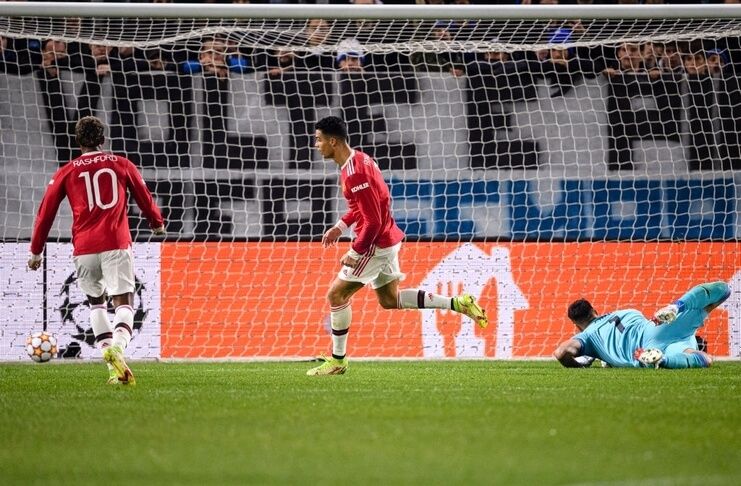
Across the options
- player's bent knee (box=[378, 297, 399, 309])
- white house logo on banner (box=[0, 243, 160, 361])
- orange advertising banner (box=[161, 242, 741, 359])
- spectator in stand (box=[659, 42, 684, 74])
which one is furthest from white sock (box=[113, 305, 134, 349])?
spectator in stand (box=[659, 42, 684, 74])

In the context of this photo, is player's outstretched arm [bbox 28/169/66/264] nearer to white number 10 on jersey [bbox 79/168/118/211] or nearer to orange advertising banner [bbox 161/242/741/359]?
white number 10 on jersey [bbox 79/168/118/211]

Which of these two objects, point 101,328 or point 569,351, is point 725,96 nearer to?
point 569,351

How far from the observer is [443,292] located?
11594mm

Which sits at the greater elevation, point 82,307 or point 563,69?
point 563,69

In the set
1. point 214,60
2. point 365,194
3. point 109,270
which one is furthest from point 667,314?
point 214,60

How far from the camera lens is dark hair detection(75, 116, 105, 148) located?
24.8 ft

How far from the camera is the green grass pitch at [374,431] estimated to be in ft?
12.9

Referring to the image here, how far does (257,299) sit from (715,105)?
4.95m

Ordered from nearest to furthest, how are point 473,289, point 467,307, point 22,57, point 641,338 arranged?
1. point 467,307
2. point 641,338
3. point 473,289
4. point 22,57

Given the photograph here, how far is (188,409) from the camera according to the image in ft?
19.5

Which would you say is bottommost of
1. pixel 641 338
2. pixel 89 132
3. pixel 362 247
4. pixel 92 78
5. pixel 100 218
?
pixel 641 338

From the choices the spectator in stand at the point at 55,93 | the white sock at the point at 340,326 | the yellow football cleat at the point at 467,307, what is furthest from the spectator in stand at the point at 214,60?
the yellow football cleat at the point at 467,307

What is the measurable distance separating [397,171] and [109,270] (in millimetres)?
4740

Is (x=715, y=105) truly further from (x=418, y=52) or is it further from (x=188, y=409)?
(x=188, y=409)
